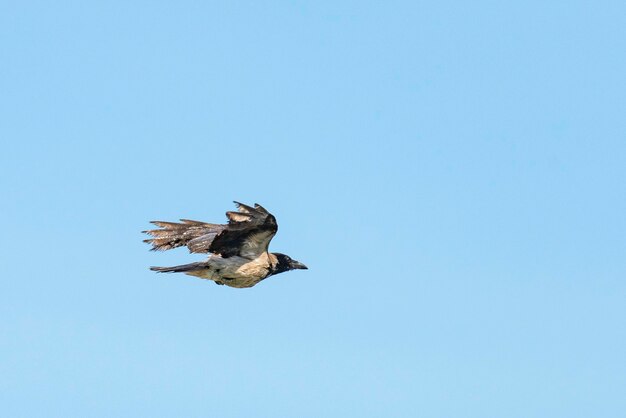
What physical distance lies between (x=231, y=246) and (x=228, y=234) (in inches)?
25.6

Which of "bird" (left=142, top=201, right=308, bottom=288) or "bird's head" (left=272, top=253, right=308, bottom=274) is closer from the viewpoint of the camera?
"bird" (left=142, top=201, right=308, bottom=288)

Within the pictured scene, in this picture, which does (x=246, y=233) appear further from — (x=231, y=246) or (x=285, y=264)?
(x=285, y=264)

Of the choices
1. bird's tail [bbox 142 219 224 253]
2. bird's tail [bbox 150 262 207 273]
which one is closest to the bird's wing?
bird's tail [bbox 150 262 207 273]

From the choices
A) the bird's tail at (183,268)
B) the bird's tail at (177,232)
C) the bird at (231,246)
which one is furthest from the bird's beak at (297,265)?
the bird's tail at (183,268)

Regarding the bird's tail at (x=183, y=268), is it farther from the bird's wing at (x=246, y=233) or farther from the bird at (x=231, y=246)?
the bird's wing at (x=246, y=233)

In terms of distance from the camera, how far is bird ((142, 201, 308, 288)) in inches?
993

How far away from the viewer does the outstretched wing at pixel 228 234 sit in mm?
24781

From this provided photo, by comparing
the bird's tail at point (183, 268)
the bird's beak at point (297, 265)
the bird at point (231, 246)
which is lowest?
the bird's tail at point (183, 268)

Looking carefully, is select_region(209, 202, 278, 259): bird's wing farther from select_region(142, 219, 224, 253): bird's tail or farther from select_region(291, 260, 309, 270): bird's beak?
select_region(291, 260, 309, 270): bird's beak

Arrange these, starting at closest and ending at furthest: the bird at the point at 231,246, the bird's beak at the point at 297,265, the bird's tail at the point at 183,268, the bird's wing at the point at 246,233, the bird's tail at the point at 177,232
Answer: the bird's wing at the point at 246,233
the bird at the point at 231,246
the bird's tail at the point at 183,268
the bird's tail at the point at 177,232
the bird's beak at the point at 297,265

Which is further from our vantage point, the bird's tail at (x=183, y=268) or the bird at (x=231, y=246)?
the bird's tail at (x=183, y=268)

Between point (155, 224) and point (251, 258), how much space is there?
2835 millimetres

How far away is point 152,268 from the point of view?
25.4 metres

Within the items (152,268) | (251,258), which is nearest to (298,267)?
(251,258)
